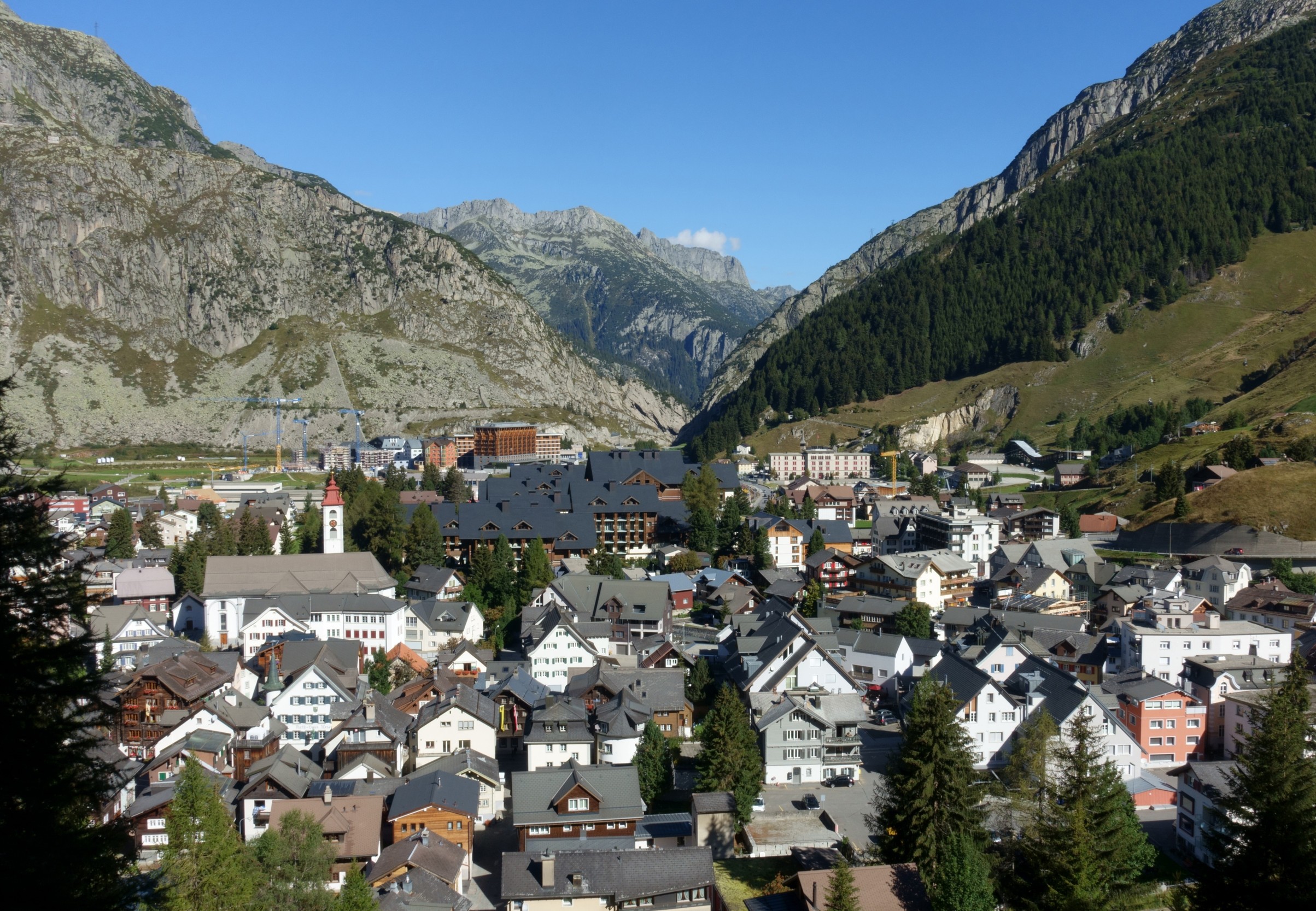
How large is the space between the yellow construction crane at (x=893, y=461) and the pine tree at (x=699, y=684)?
55.7m

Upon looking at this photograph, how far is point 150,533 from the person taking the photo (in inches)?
2847

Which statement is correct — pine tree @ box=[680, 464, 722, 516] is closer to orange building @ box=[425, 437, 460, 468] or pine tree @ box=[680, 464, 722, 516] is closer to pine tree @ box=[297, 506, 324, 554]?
pine tree @ box=[297, 506, 324, 554]

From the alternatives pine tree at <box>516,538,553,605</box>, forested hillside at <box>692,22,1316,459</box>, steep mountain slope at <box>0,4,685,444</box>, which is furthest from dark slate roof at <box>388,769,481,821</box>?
steep mountain slope at <box>0,4,685,444</box>

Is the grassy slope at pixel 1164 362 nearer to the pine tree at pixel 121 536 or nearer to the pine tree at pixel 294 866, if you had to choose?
the pine tree at pixel 121 536

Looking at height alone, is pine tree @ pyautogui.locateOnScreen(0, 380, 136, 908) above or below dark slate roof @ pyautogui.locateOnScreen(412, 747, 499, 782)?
above

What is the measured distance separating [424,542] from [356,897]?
133 feet

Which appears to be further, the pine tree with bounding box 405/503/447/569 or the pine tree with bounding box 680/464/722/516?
the pine tree with bounding box 680/464/722/516

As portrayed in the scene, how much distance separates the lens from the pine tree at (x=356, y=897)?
928 inches

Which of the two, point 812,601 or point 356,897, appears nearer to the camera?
point 356,897

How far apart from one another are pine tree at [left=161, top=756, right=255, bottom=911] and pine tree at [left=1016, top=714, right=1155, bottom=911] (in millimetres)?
19083

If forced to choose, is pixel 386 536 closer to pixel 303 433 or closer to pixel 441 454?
pixel 441 454

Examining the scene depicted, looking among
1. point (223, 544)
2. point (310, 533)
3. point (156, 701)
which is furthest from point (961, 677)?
point (310, 533)

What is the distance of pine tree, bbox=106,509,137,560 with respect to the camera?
65.3 m

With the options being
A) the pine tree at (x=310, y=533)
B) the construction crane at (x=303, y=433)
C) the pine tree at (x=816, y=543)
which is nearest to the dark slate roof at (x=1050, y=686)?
the pine tree at (x=816, y=543)
